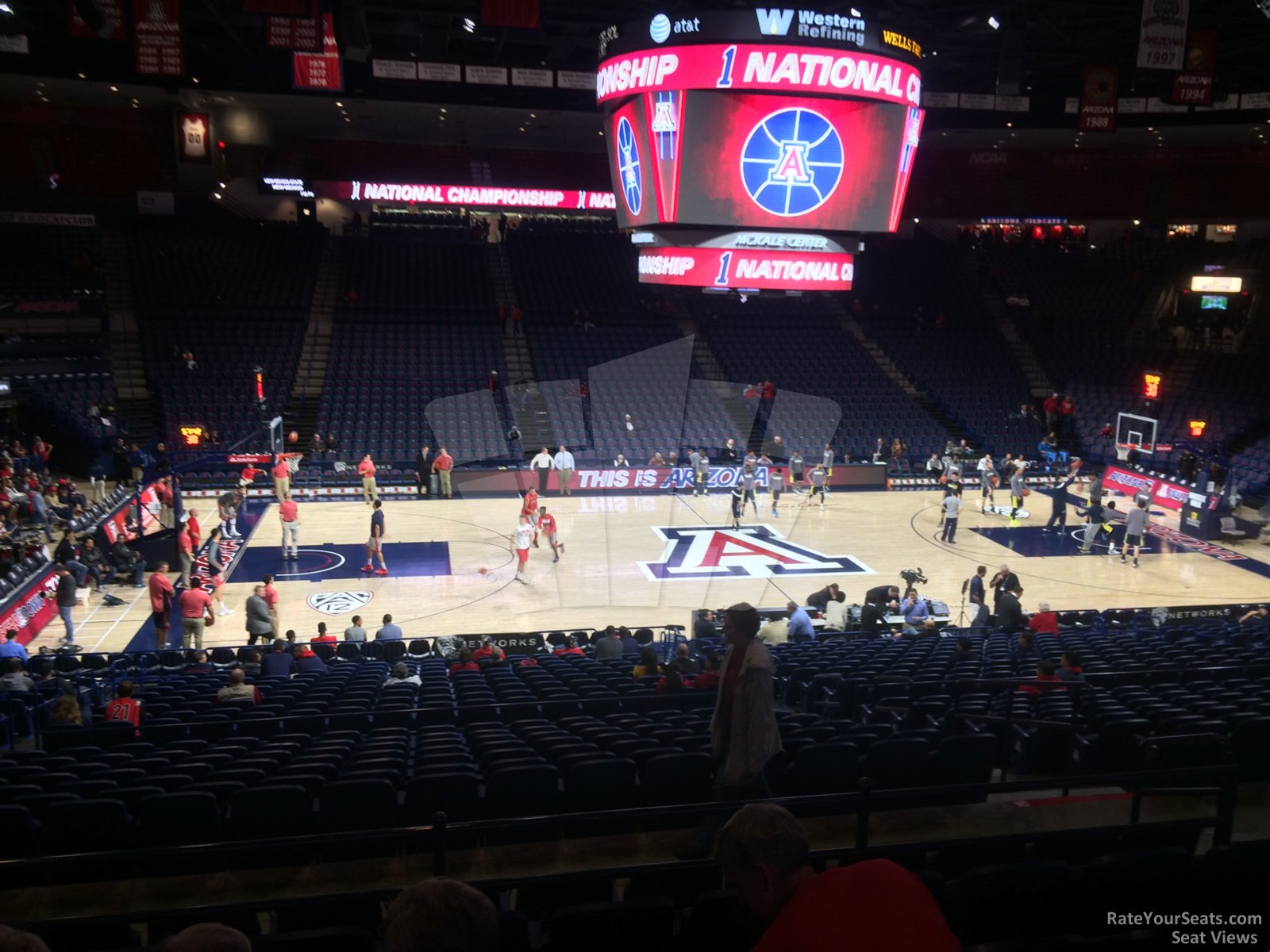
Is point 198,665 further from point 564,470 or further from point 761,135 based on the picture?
point 564,470

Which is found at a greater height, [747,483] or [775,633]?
[747,483]

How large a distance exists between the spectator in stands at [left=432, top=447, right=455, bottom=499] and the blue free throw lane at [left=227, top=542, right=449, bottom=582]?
5093 millimetres

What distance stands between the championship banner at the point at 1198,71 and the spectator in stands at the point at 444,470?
67.5 feet

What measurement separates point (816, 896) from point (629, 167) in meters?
15.7

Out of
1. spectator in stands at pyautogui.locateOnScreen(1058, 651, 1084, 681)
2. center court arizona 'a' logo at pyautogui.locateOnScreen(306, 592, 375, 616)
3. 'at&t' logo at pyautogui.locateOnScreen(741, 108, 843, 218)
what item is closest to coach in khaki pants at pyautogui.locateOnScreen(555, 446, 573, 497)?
center court arizona 'a' logo at pyautogui.locateOnScreen(306, 592, 375, 616)

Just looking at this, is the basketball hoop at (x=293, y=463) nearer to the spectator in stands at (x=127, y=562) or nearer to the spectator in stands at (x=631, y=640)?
the spectator in stands at (x=127, y=562)

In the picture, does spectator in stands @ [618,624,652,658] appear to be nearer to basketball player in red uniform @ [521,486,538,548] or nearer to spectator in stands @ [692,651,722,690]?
spectator in stands @ [692,651,722,690]

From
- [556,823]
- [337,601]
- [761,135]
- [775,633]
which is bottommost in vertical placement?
[337,601]

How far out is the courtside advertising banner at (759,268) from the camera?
1631cm

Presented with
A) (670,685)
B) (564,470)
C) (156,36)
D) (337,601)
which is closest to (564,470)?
(564,470)

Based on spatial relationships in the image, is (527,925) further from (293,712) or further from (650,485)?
(650,485)

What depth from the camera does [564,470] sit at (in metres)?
29.5

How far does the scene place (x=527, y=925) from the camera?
4.06m

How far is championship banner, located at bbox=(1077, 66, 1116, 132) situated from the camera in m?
25.5
